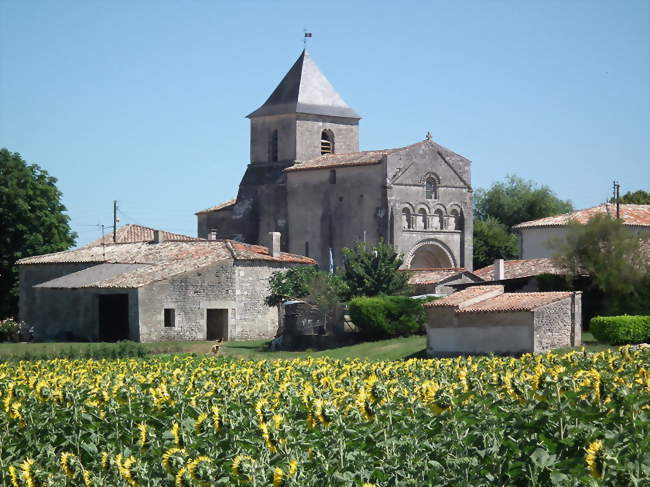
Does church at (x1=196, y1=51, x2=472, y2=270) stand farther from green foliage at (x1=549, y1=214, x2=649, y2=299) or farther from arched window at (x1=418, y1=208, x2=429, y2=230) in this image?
green foliage at (x1=549, y1=214, x2=649, y2=299)

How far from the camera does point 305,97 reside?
65188 mm

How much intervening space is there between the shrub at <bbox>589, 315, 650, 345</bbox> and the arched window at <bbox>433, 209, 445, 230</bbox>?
22410 mm

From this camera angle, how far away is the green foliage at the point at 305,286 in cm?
4753

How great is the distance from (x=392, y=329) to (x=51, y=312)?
1714cm

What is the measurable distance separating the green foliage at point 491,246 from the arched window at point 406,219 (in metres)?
12.8

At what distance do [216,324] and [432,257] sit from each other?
14.2 metres

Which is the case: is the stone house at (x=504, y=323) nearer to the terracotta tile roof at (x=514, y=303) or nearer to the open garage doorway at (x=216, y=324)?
the terracotta tile roof at (x=514, y=303)

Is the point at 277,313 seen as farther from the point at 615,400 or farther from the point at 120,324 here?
the point at 615,400

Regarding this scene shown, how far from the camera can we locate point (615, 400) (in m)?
11.9

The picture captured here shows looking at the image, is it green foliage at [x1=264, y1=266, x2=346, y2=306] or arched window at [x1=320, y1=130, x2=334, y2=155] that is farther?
arched window at [x1=320, y1=130, x2=334, y2=155]

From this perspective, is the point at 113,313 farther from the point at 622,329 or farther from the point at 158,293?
the point at 622,329

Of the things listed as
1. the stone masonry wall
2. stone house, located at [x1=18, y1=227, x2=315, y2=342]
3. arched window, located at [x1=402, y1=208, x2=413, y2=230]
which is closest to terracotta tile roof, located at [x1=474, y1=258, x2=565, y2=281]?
arched window, located at [x1=402, y1=208, x2=413, y2=230]

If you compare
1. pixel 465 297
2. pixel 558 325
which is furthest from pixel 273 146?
pixel 558 325

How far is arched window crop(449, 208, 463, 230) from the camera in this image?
60000mm
